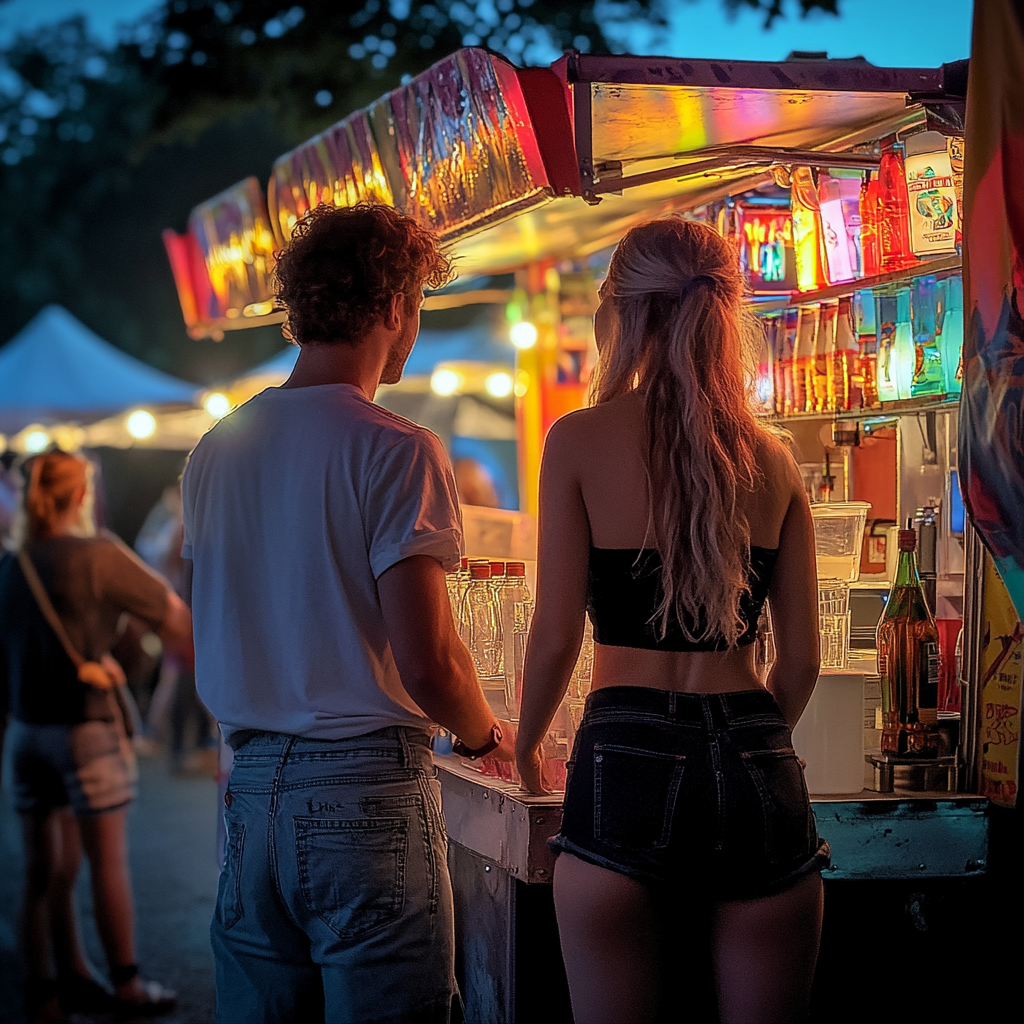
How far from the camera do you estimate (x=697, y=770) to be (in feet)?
6.56

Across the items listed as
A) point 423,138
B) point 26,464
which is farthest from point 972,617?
point 26,464

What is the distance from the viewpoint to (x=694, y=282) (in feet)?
6.97

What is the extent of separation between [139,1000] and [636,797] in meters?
3.26

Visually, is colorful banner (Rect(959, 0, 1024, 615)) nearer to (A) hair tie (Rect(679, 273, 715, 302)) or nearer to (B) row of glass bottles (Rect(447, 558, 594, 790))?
(A) hair tie (Rect(679, 273, 715, 302))

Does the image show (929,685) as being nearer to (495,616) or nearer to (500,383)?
(495,616)

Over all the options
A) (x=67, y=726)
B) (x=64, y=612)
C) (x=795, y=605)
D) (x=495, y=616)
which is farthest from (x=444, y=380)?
(x=795, y=605)

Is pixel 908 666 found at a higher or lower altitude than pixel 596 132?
lower

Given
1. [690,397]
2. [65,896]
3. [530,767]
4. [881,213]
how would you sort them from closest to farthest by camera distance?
[690,397], [530,767], [881,213], [65,896]

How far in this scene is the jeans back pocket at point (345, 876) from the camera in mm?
1976

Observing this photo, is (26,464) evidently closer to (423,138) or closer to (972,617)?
(423,138)

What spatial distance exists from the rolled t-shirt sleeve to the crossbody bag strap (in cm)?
280

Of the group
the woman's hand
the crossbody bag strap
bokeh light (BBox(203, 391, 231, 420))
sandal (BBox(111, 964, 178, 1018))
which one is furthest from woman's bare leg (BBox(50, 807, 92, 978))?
bokeh light (BBox(203, 391, 231, 420))

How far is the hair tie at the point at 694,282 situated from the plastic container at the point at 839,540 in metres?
1.07

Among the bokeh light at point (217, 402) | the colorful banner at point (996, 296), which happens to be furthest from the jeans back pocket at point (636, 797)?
the bokeh light at point (217, 402)
